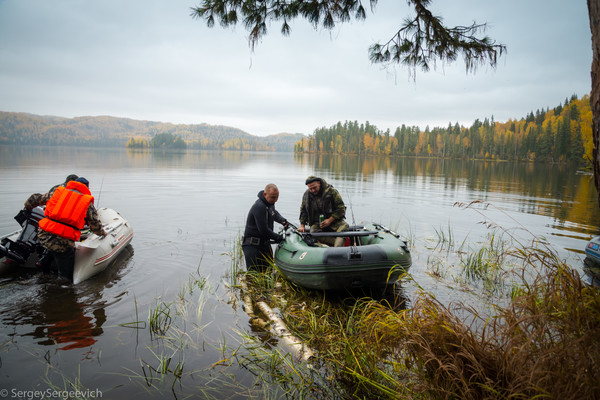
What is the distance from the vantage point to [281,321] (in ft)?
14.6

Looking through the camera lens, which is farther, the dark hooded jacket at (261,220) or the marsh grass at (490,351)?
the dark hooded jacket at (261,220)

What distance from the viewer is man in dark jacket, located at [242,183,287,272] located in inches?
236

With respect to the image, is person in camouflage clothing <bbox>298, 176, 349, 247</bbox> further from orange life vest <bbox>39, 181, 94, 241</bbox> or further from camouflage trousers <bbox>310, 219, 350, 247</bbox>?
orange life vest <bbox>39, 181, 94, 241</bbox>

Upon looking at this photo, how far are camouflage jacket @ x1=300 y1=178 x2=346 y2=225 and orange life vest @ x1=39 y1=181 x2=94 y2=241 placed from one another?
400 centimetres

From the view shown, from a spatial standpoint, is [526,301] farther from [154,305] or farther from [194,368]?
[154,305]

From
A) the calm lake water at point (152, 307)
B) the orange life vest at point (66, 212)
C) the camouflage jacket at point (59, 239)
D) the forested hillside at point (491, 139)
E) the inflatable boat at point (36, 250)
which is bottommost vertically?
the calm lake water at point (152, 307)

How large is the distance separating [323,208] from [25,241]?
18.5ft

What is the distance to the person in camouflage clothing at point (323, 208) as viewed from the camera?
6703 millimetres

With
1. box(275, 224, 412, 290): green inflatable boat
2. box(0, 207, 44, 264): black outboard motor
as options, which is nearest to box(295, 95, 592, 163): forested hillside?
box(275, 224, 412, 290): green inflatable boat

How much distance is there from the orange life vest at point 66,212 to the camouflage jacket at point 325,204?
13.1 feet

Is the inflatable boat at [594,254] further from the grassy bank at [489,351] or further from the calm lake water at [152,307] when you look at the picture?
the grassy bank at [489,351]

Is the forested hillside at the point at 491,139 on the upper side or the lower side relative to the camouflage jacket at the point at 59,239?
upper

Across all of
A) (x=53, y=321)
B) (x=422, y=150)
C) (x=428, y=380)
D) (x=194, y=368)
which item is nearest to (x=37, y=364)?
(x=53, y=321)

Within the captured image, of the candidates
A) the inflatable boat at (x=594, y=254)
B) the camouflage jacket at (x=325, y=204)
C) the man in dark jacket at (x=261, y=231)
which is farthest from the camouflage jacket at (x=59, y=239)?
the inflatable boat at (x=594, y=254)
